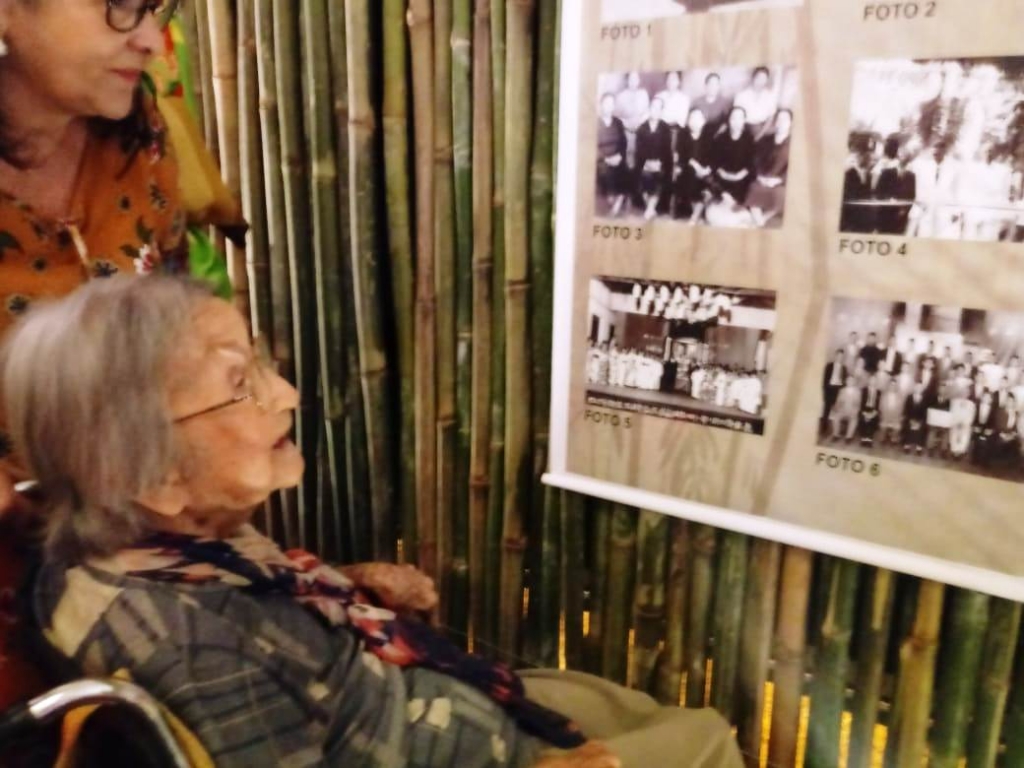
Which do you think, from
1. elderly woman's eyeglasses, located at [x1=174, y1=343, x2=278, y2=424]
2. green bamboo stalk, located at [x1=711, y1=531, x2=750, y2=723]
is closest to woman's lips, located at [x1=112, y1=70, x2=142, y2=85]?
elderly woman's eyeglasses, located at [x1=174, y1=343, x2=278, y2=424]

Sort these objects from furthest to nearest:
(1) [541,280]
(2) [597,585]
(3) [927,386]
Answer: (2) [597,585]
(1) [541,280]
(3) [927,386]

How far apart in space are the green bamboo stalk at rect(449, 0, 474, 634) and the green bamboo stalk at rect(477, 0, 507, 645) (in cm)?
5

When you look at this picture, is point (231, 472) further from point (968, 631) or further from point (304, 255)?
point (968, 631)

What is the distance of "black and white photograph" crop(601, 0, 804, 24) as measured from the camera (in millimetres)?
1169

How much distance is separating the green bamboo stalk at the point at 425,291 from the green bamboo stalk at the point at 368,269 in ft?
0.30

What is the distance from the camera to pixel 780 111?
118cm

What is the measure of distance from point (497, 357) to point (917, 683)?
0.88 meters

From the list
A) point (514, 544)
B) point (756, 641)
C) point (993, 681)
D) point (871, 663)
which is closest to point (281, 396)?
point (514, 544)

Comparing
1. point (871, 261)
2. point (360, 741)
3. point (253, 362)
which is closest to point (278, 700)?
point (360, 741)

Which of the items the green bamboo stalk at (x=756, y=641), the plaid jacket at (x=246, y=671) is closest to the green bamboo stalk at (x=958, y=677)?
the green bamboo stalk at (x=756, y=641)

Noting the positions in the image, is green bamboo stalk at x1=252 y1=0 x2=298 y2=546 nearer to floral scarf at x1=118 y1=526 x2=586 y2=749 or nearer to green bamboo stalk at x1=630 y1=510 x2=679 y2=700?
floral scarf at x1=118 y1=526 x2=586 y2=749

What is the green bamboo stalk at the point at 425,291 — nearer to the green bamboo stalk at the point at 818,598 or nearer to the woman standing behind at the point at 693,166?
the woman standing behind at the point at 693,166

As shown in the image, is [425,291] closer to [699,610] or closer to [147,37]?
[147,37]

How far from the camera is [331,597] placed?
115cm
